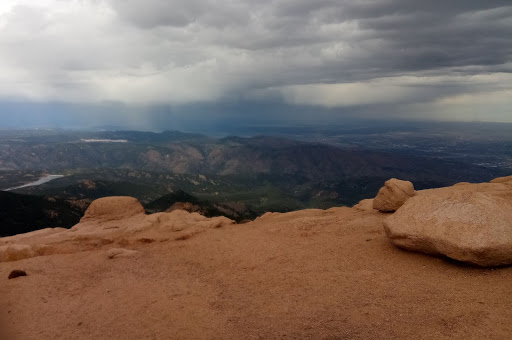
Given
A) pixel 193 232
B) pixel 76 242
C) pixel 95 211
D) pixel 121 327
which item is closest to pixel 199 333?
pixel 121 327

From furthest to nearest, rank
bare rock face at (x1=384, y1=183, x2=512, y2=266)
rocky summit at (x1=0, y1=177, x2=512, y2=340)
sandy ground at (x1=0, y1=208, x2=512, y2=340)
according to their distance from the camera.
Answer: bare rock face at (x1=384, y1=183, x2=512, y2=266) → rocky summit at (x1=0, y1=177, x2=512, y2=340) → sandy ground at (x1=0, y1=208, x2=512, y2=340)

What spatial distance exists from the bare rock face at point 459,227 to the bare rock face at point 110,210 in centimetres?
4222

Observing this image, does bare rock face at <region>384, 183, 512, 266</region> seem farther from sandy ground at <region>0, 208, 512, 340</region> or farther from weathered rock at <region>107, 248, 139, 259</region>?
weathered rock at <region>107, 248, 139, 259</region>

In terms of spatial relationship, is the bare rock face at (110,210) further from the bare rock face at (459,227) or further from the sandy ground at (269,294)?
the bare rock face at (459,227)

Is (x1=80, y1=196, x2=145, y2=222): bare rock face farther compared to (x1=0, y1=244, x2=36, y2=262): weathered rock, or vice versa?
(x1=80, y1=196, x2=145, y2=222): bare rock face

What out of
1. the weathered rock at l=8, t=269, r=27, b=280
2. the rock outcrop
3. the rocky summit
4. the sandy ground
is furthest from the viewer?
the rock outcrop

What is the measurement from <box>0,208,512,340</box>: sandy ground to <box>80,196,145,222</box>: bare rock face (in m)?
19.6

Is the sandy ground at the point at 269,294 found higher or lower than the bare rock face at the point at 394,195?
lower

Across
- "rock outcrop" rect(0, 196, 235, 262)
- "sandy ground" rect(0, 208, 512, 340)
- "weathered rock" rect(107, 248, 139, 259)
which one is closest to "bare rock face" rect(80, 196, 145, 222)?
"rock outcrop" rect(0, 196, 235, 262)

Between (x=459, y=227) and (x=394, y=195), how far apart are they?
1354 cm

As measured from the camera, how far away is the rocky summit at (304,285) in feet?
48.4

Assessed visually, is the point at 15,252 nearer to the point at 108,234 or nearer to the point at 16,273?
the point at 16,273

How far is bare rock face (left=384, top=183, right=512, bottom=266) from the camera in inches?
672

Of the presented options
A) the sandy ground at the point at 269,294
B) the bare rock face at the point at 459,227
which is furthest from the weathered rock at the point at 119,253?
the bare rock face at the point at 459,227
